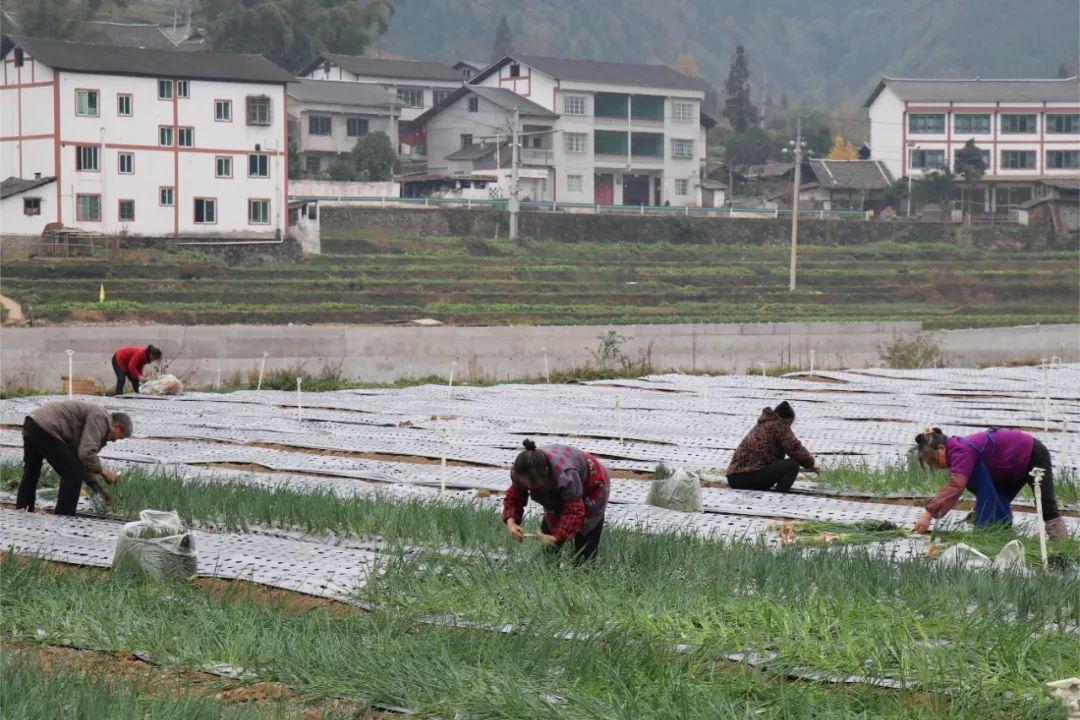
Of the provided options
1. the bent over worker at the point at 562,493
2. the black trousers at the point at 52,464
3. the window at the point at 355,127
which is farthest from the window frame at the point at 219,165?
the bent over worker at the point at 562,493

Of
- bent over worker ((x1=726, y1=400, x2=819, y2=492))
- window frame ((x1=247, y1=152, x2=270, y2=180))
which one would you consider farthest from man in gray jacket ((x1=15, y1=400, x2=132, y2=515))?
window frame ((x1=247, y1=152, x2=270, y2=180))

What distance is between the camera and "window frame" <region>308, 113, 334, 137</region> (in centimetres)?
5194

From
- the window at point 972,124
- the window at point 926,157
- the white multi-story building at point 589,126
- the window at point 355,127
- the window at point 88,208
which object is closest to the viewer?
the window at point 88,208

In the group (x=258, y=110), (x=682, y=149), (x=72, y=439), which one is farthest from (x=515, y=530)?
(x=682, y=149)

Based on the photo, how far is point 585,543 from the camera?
6945 millimetres

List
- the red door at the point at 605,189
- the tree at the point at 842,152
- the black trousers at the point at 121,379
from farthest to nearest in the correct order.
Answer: the tree at the point at 842,152 < the red door at the point at 605,189 < the black trousers at the point at 121,379

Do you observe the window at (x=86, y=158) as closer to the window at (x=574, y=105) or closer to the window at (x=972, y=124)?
the window at (x=574, y=105)

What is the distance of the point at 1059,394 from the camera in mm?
16953

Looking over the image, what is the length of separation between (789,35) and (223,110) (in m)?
121

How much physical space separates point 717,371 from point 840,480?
11.5 metres

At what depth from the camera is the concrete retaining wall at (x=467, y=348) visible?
2055 cm

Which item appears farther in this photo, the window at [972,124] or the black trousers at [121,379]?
the window at [972,124]

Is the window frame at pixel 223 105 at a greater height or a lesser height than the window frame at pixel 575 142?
lesser

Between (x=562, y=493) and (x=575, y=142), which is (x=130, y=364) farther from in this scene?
(x=575, y=142)
